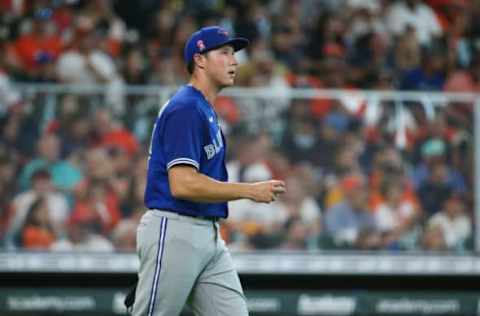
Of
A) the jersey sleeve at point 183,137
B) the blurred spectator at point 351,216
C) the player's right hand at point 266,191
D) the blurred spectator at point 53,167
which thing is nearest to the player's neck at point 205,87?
the jersey sleeve at point 183,137

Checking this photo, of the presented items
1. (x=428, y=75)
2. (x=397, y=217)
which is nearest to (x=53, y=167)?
(x=397, y=217)

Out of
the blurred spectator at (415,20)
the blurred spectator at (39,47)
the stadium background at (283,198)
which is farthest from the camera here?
the blurred spectator at (415,20)

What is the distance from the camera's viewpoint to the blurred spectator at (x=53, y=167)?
32.2ft

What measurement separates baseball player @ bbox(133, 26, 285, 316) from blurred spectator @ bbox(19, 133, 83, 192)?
4.42m

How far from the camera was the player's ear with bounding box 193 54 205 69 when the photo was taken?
568 cm

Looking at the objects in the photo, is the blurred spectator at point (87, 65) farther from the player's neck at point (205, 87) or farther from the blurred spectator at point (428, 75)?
the player's neck at point (205, 87)

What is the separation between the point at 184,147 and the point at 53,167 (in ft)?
15.7

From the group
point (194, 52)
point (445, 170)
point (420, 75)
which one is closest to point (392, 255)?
point (445, 170)

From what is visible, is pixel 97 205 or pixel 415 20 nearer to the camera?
pixel 97 205

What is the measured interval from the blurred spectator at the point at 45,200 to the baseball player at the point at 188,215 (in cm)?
439

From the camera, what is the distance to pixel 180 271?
5348 millimetres

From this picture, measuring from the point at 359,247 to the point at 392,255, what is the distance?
33 centimetres

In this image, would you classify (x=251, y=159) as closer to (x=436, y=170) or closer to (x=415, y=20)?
(x=436, y=170)

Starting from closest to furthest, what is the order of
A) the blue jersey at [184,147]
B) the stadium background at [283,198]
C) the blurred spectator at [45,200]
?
1. the blue jersey at [184,147]
2. the blurred spectator at [45,200]
3. the stadium background at [283,198]
